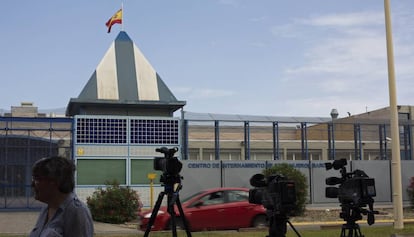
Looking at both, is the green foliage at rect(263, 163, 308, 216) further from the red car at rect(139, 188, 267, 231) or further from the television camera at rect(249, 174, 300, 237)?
the television camera at rect(249, 174, 300, 237)

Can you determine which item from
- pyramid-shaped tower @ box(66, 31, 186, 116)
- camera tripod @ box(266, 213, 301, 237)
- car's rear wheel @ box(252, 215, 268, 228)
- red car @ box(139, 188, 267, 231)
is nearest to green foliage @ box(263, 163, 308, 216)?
pyramid-shaped tower @ box(66, 31, 186, 116)

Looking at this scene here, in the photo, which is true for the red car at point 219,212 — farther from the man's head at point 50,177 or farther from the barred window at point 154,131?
the man's head at point 50,177

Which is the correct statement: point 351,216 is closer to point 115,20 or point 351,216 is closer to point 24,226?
point 24,226

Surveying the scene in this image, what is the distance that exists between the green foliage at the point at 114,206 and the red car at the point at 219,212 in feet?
14.6

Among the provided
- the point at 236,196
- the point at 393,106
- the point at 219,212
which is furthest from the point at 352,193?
the point at 236,196

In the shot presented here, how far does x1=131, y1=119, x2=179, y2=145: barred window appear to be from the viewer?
90.3 feet

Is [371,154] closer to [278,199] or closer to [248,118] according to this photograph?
[248,118]

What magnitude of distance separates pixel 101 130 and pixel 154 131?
2478mm

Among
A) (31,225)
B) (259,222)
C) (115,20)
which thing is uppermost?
(115,20)

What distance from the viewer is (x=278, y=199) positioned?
8.17 metres

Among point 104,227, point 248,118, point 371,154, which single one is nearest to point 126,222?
point 104,227

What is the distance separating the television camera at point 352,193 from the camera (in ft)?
30.6

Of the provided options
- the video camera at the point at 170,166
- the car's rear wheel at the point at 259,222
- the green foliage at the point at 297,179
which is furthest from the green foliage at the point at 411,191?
the video camera at the point at 170,166

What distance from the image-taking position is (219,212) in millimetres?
17984
